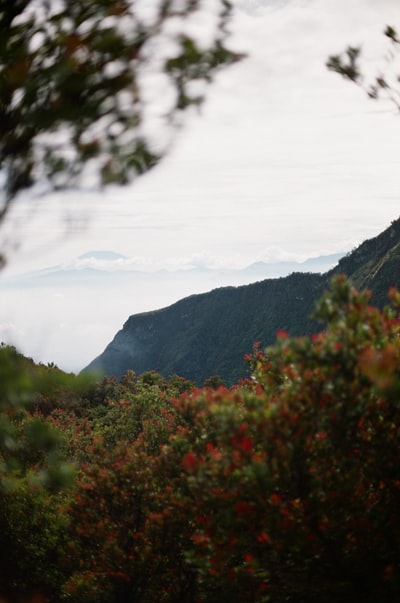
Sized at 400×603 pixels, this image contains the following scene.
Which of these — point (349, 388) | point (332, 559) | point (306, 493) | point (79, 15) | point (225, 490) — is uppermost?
point (79, 15)

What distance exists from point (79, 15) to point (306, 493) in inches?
283

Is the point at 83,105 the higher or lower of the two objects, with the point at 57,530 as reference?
higher

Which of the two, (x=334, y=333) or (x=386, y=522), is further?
(x=386, y=522)

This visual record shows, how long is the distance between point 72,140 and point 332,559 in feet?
23.6

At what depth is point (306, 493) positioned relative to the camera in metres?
7.80

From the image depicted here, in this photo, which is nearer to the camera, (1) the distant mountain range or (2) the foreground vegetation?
(2) the foreground vegetation

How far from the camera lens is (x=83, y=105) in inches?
217

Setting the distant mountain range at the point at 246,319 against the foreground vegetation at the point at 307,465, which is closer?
the foreground vegetation at the point at 307,465

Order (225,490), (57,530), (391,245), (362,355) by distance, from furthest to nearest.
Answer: (391,245) < (57,530) < (225,490) < (362,355)

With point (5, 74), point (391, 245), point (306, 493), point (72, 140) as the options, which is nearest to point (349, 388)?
point (306, 493)

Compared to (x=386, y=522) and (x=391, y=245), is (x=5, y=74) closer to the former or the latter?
(x=386, y=522)

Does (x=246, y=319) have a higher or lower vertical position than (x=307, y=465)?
higher

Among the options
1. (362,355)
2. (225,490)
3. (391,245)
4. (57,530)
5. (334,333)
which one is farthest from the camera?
(391,245)

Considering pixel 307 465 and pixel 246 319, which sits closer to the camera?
pixel 307 465
